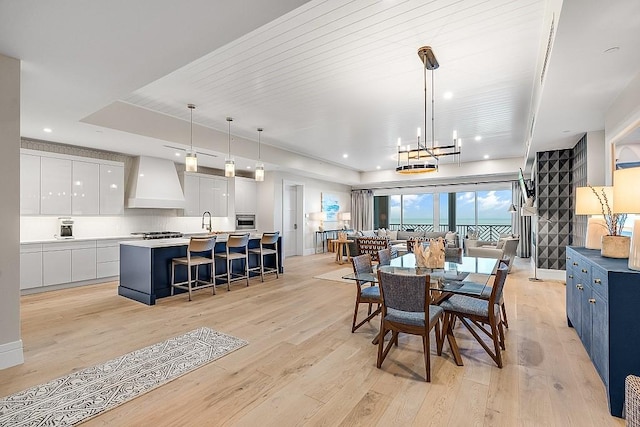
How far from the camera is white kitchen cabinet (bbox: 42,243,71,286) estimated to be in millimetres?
5027

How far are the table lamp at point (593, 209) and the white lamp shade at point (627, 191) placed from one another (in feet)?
3.50

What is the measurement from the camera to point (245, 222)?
8859mm

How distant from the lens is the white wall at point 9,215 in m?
2.61

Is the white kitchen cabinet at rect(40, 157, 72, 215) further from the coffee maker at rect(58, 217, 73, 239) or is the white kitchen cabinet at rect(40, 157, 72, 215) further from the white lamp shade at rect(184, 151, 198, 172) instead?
the white lamp shade at rect(184, 151, 198, 172)

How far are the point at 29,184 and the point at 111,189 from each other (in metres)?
1.22

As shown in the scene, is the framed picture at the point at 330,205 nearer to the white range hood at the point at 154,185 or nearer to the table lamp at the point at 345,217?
the table lamp at the point at 345,217

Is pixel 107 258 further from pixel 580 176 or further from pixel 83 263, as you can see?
A: pixel 580 176

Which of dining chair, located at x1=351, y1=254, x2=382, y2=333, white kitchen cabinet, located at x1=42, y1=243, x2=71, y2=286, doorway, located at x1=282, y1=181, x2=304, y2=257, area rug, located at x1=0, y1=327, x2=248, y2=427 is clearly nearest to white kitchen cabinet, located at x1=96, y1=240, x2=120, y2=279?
white kitchen cabinet, located at x1=42, y1=243, x2=71, y2=286

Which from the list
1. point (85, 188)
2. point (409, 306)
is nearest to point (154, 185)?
point (85, 188)

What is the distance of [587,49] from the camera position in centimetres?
225

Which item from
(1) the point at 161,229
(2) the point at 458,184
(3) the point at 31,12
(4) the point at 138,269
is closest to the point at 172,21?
(3) the point at 31,12

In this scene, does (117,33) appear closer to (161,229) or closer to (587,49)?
(587,49)

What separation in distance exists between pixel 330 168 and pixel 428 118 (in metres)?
4.75

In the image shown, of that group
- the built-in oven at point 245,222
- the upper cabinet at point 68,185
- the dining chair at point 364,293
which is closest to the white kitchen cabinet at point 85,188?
the upper cabinet at point 68,185
